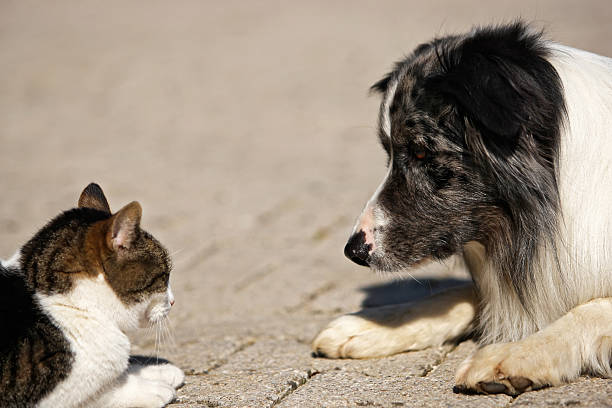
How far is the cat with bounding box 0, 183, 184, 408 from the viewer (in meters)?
2.72

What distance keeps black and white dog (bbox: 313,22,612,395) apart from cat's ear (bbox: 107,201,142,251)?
3.64 feet

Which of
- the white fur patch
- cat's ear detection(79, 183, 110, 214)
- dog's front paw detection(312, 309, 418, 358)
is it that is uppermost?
cat's ear detection(79, 183, 110, 214)

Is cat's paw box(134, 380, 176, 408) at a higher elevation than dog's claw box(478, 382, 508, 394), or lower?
higher

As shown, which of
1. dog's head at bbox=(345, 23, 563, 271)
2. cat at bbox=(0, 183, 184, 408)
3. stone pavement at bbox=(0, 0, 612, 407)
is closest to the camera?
cat at bbox=(0, 183, 184, 408)

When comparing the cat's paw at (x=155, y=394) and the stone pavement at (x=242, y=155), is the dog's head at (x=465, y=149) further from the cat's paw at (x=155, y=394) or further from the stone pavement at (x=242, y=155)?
the cat's paw at (x=155, y=394)

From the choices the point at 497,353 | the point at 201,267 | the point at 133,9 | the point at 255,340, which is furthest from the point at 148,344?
the point at 133,9

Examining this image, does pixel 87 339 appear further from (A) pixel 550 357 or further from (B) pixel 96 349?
(A) pixel 550 357

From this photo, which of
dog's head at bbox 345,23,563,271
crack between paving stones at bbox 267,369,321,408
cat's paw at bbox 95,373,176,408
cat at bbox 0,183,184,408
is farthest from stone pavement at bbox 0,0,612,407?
dog's head at bbox 345,23,563,271

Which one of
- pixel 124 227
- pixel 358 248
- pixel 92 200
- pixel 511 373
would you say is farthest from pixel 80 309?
pixel 511 373

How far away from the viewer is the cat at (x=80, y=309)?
272cm

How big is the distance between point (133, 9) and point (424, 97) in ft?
52.2

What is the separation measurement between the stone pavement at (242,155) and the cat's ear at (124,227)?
0.78m

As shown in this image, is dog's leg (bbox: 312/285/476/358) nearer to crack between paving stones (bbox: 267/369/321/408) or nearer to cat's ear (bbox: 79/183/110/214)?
crack between paving stones (bbox: 267/369/321/408)

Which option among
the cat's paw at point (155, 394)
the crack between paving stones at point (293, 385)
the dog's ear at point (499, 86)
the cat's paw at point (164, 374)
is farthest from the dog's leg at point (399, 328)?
the dog's ear at point (499, 86)
